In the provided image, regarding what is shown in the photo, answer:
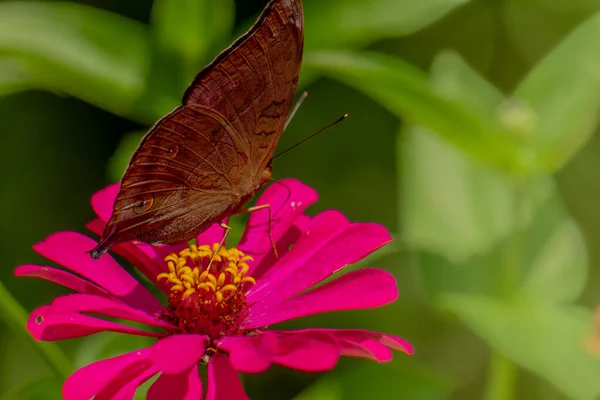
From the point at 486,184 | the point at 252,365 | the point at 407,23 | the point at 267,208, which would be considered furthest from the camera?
the point at 486,184

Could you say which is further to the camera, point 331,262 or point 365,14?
point 365,14

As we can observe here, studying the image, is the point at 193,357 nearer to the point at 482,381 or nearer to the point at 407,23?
the point at 407,23

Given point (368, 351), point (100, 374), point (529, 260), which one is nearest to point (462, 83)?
point (529, 260)

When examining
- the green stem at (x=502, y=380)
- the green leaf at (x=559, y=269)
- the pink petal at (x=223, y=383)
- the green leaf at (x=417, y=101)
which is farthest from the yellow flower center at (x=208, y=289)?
the green leaf at (x=559, y=269)

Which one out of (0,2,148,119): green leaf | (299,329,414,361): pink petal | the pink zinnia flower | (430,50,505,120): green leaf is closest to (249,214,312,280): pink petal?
the pink zinnia flower

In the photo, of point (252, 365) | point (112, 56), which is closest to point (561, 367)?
point (252, 365)

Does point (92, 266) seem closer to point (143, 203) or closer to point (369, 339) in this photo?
point (143, 203)
